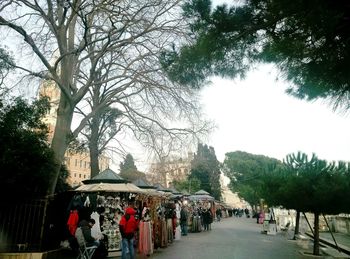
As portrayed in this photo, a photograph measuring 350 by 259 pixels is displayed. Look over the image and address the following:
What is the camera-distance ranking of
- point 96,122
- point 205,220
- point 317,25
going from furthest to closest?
point 205,220, point 96,122, point 317,25

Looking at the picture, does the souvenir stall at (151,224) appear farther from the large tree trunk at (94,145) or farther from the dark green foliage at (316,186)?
the large tree trunk at (94,145)

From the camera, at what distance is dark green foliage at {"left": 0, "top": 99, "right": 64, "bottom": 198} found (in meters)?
11.9

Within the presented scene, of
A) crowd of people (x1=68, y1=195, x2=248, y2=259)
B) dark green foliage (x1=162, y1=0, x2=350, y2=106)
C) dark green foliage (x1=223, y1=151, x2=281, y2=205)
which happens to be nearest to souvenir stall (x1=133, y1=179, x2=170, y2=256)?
crowd of people (x1=68, y1=195, x2=248, y2=259)

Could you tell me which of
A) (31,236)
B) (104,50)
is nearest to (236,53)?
(31,236)

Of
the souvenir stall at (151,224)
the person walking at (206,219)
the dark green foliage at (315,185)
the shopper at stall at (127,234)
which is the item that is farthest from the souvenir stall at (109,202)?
the person walking at (206,219)

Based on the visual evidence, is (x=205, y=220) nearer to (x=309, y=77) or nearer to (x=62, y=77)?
(x=62, y=77)

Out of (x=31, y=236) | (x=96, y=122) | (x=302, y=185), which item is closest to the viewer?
(x=31, y=236)

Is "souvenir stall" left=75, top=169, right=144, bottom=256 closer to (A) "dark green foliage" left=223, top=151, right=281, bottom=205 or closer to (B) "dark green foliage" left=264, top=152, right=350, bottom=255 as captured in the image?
(B) "dark green foliage" left=264, top=152, right=350, bottom=255

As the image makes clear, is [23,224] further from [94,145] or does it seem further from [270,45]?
[94,145]

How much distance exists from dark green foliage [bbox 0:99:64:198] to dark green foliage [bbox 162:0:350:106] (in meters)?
6.42

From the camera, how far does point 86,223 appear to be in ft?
34.5

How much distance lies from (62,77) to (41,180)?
6697 millimetres

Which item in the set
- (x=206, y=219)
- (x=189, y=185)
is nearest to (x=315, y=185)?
(x=206, y=219)

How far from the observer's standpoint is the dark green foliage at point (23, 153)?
469 inches
